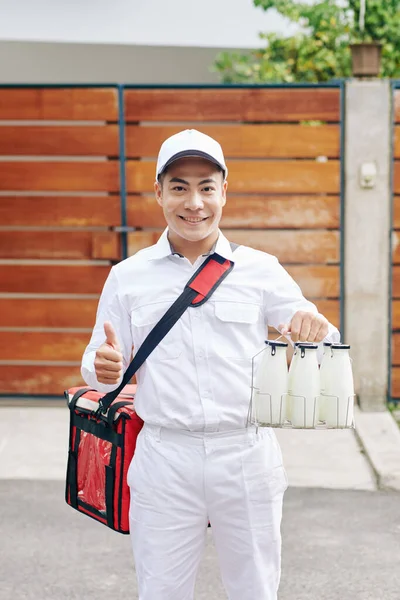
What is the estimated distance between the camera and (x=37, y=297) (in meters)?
7.45

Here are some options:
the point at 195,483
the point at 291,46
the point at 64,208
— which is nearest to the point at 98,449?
the point at 195,483

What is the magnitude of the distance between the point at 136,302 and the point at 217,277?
263 millimetres

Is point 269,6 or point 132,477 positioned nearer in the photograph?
point 132,477

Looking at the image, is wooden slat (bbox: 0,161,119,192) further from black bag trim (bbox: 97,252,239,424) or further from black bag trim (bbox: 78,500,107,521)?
black bag trim (bbox: 97,252,239,424)

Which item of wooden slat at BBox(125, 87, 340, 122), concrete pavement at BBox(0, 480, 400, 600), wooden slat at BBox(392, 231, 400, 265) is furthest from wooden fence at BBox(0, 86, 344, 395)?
concrete pavement at BBox(0, 480, 400, 600)

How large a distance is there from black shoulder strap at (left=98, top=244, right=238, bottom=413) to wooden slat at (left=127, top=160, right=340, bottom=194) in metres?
4.51

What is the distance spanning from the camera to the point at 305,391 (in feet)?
8.41

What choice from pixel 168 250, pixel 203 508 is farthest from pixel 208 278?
pixel 203 508

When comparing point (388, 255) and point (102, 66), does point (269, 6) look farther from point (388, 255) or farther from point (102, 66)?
point (388, 255)

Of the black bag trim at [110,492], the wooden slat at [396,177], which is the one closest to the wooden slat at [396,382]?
the wooden slat at [396,177]

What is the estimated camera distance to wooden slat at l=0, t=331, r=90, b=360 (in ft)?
24.3

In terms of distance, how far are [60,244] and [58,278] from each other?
0.28m

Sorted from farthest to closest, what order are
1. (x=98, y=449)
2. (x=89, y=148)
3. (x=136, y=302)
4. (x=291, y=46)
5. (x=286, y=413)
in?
(x=291, y=46) → (x=89, y=148) → (x=98, y=449) → (x=136, y=302) → (x=286, y=413)

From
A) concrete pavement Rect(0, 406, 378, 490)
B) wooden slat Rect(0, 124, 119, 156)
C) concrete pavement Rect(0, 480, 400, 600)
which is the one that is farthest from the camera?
wooden slat Rect(0, 124, 119, 156)
